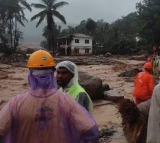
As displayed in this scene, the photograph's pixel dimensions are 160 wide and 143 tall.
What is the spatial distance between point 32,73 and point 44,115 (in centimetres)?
32

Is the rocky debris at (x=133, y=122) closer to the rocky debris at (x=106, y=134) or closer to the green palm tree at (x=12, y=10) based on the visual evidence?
the rocky debris at (x=106, y=134)

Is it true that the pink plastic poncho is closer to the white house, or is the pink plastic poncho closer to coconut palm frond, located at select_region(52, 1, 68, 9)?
coconut palm frond, located at select_region(52, 1, 68, 9)

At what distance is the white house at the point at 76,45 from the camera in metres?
56.8

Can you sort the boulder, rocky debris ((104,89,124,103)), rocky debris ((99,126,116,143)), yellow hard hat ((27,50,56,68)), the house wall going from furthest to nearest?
the house wall < rocky debris ((104,89,124,103)) < the boulder < rocky debris ((99,126,116,143)) < yellow hard hat ((27,50,56,68))

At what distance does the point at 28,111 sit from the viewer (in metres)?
2.36

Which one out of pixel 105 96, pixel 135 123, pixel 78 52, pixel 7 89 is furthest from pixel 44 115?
pixel 78 52

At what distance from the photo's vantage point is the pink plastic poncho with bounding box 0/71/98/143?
91.9 inches

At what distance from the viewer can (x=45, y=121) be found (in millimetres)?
2357

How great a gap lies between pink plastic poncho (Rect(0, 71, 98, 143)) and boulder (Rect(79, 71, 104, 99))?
8.55m

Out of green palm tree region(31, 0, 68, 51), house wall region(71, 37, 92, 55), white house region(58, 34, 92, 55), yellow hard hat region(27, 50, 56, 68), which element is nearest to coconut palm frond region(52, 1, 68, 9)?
green palm tree region(31, 0, 68, 51)

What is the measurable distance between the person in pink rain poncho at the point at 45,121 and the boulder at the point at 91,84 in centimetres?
855

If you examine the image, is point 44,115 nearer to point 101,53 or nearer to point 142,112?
point 142,112

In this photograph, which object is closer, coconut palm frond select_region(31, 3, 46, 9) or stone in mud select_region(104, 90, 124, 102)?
stone in mud select_region(104, 90, 124, 102)

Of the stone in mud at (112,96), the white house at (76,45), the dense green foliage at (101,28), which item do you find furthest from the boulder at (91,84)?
the white house at (76,45)
